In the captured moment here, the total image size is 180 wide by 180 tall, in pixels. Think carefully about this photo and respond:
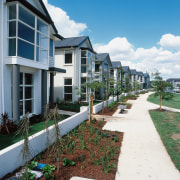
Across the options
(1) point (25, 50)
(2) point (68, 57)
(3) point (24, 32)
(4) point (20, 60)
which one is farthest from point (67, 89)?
(4) point (20, 60)

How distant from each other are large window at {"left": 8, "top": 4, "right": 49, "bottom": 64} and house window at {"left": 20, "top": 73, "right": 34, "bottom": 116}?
50.5 inches

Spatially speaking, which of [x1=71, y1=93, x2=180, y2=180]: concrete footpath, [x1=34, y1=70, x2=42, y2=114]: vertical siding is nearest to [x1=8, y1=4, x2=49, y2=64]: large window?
[x1=34, y1=70, x2=42, y2=114]: vertical siding

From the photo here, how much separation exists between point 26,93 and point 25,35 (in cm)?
365

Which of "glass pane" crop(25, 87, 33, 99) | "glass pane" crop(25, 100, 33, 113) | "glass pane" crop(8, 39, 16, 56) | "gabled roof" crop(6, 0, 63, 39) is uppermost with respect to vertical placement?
"gabled roof" crop(6, 0, 63, 39)

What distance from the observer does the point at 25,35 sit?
9125 millimetres

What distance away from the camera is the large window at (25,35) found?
736 cm

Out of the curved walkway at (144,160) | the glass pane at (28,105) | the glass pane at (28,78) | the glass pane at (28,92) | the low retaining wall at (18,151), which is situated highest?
the glass pane at (28,78)

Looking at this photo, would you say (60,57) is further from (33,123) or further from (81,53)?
(33,123)

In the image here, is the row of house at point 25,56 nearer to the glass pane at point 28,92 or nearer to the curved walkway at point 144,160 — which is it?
the glass pane at point 28,92

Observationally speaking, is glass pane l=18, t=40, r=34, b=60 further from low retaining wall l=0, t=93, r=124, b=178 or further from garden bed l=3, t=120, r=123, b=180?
garden bed l=3, t=120, r=123, b=180

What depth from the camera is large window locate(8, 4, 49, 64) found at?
290 inches

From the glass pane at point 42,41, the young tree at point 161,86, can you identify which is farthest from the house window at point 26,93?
the young tree at point 161,86

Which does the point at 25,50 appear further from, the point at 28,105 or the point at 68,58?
the point at 68,58

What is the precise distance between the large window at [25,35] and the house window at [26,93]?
1.28 m
